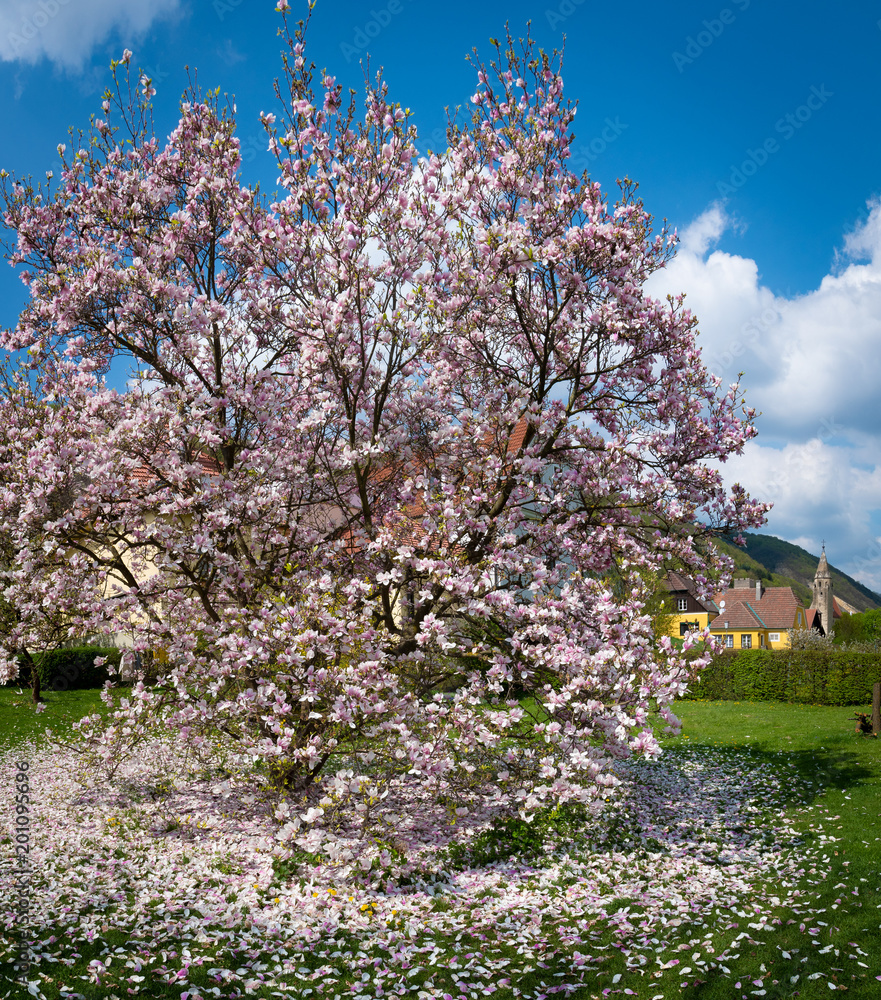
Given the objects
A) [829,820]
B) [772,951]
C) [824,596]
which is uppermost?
[824,596]

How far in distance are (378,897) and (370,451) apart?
17.5ft

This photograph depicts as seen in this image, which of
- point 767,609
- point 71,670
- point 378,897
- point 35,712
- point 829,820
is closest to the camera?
point 378,897

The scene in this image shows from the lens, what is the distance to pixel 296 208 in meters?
9.16

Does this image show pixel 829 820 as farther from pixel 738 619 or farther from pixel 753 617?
pixel 753 617

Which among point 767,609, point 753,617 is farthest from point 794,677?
point 767,609

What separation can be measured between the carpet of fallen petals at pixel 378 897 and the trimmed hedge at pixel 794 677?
19.7 metres

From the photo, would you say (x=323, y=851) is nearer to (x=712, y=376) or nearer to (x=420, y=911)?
(x=420, y=911)

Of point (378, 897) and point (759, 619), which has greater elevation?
point (759, 619)

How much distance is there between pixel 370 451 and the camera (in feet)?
29.2

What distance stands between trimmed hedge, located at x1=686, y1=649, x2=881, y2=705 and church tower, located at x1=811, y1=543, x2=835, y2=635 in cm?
7516

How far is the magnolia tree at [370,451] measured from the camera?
28.1 feet

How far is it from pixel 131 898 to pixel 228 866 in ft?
4.09

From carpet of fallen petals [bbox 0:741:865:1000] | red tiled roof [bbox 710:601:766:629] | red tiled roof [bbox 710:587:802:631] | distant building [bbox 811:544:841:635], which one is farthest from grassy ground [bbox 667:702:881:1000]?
distant building [bbox 811:544:841:635]

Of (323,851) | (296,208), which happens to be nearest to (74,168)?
(296,208)
